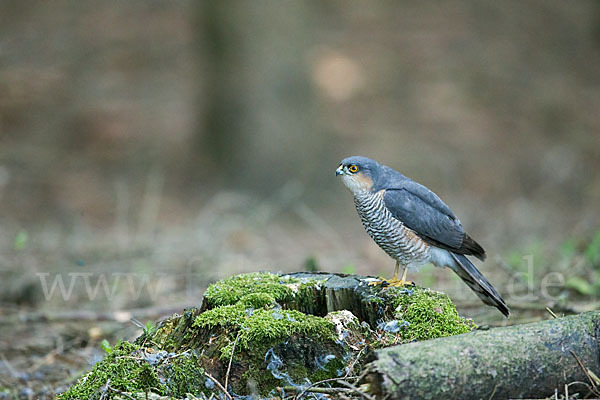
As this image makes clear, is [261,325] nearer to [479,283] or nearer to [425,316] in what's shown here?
[425,316]

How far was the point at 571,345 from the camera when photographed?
98.7 inches

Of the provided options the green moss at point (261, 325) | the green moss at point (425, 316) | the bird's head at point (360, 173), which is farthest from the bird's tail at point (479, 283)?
the green moss at point (261, 325)

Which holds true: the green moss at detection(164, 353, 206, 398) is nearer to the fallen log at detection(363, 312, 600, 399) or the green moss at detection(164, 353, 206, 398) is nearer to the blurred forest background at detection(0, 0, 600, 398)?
the fallen log at detection(363, 312, 600, 399)

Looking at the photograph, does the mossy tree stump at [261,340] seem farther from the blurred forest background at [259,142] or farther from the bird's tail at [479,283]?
the blurred forest background at [259,142]

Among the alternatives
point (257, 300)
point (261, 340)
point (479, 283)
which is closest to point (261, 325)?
point (261, 340)

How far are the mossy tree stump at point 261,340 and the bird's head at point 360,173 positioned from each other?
3.00 ft

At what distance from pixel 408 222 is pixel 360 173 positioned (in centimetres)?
44

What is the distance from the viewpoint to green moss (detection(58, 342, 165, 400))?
2.65 metres

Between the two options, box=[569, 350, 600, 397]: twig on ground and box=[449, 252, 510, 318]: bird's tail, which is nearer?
box=[569, 350, 600, 397]: twig on ground

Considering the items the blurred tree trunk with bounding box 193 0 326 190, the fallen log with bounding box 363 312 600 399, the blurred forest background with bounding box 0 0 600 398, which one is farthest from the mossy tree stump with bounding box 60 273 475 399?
the blurred tree trunk with bounding box 193 0 326 190

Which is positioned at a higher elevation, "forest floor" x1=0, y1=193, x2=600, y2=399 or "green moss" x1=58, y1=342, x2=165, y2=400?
"forest floor" x1=0, y1=193, x2=600, y2=399

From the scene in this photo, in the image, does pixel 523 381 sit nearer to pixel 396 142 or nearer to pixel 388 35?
pixel 396 142

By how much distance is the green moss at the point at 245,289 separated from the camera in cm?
317

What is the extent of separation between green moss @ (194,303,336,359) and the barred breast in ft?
3.55
